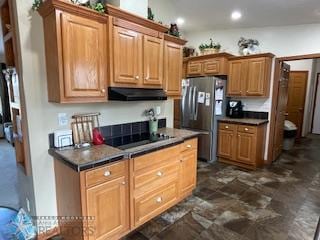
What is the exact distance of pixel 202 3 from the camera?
3125 millimetres

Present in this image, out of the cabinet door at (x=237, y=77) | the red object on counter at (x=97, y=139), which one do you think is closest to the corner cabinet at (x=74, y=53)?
the red object on counter at (x=97, y=139)

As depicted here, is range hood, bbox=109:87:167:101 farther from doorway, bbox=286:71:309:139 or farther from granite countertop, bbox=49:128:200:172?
doorway, bbox=286:71:309:139

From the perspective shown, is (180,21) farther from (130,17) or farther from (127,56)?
(127,56)

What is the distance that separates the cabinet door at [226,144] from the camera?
169 inches

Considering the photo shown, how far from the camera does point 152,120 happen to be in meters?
2.96

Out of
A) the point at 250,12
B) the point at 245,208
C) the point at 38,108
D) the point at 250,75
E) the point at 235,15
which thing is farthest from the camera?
the point at 250,75

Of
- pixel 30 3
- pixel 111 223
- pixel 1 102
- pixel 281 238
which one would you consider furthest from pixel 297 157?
pixel 1 102

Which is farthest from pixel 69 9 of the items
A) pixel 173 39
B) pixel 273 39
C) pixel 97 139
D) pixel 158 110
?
pixel 273 39

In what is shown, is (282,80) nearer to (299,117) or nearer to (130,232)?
(299,117)

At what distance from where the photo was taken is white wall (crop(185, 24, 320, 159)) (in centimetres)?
372

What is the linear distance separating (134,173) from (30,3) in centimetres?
185

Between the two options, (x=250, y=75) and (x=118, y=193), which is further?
(x=250, y=75)

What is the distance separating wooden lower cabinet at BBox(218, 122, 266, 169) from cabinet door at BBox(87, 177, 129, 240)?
284cm

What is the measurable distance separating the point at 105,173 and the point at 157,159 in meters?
0.66
